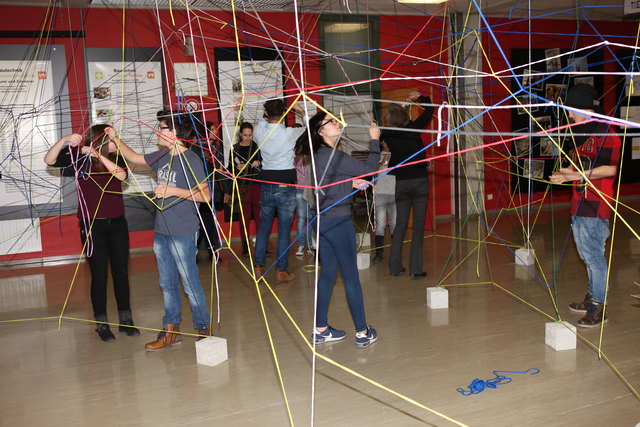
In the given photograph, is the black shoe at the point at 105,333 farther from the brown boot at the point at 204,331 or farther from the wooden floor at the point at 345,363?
the brown boot at the point at 204,331

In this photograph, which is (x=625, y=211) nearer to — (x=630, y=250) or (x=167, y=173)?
(x=630, y=250)

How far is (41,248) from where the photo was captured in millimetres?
6160

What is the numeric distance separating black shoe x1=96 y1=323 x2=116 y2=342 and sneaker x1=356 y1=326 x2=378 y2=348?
62.5 inches

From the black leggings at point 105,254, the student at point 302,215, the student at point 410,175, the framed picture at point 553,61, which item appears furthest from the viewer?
the framed picture at point 553,61

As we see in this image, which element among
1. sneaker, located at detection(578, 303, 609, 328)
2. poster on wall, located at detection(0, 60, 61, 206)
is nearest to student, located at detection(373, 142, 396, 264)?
sneaker, located at detection(578, 303, 609, 328)

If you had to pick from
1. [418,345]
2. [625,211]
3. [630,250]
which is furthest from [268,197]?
[625,211]

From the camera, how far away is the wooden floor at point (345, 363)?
8.93 feet

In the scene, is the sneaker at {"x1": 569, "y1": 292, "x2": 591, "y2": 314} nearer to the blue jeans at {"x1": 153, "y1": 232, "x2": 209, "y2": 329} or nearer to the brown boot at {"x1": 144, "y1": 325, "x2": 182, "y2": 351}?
the blue jeans at {"x1": 153, "y1": 232, "x2": 209, "y2": 329}

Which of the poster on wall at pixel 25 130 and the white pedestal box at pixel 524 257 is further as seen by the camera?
the poster on wall at pixel 25 130

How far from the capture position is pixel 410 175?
4684 millimetres

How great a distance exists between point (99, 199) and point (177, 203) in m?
0.58

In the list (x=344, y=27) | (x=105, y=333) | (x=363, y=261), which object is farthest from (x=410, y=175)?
(x=344, y=27)

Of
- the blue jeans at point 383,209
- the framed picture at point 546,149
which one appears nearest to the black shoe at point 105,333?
the blue jeans at point 383,209

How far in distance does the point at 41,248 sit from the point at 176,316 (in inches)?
130
